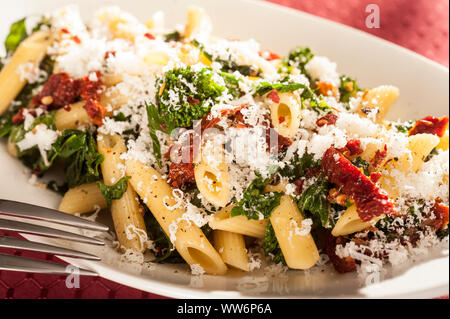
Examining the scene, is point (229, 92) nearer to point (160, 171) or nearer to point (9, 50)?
point (160, 171)

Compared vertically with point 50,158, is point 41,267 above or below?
below

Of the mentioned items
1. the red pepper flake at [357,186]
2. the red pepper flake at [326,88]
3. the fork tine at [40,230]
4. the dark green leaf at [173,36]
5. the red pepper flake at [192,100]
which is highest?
the dark green leaf at [173,36]

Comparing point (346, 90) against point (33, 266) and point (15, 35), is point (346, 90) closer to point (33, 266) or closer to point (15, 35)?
point (33, 266)

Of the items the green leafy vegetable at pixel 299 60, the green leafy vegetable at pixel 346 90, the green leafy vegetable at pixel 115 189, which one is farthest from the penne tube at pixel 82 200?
the green leafy vegetable at pixel 346 90

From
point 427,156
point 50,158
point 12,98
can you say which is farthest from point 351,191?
point 12,98

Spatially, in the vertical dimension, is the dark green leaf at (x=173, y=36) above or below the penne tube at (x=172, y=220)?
above

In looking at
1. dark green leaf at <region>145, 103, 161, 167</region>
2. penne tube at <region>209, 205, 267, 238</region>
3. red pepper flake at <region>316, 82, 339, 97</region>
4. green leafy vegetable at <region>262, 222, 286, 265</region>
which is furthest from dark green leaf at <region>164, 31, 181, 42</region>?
green leafy vegetable at <region>262, 222, 286, 265</region>

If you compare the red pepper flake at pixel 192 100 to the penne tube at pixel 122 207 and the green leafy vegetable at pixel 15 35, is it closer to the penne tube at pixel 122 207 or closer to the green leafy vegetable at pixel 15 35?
the penne tube at pixel 122 207

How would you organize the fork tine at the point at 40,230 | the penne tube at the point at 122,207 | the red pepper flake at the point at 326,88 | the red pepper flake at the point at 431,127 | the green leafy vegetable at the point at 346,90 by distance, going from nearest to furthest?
the fork tine at the point at 40,230, the penne tube at the point at 122,207, the red pepper flake at the point at 431,127, the red pepper flake at the point at 326,88, the green leafy vegetable at the point at 346,90
